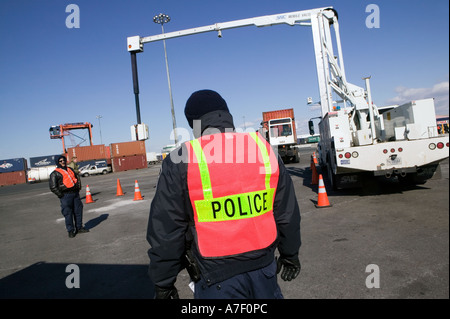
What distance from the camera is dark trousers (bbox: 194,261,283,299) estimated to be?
1.74 metres

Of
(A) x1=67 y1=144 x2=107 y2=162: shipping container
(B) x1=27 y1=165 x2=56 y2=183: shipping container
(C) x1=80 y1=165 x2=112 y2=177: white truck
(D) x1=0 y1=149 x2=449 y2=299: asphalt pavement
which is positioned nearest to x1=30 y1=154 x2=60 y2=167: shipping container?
(B) x1=27 y1=165 x2=56 y2=183: shipping container

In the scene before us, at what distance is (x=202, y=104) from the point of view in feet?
6.45

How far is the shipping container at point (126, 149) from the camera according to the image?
40.9m

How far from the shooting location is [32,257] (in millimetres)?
5316

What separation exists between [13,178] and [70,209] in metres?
45.0

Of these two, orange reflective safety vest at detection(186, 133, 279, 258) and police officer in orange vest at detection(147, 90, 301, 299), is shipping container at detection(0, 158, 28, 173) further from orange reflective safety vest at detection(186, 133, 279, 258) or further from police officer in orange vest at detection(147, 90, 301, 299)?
orange reflective safety vest at detection(186, 133, 279, 258)

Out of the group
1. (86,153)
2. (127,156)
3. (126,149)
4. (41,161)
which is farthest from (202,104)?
(41,161)

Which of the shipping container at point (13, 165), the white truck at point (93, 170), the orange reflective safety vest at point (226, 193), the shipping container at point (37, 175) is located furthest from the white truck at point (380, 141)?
the shipping container at point (13, 165)

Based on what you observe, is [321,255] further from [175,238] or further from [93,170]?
[93,170]

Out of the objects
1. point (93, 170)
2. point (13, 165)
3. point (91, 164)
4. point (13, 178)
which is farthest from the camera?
point (13, 165)

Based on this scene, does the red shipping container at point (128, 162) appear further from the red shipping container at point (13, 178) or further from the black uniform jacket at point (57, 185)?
the black uniform jacket at point (57, 185)

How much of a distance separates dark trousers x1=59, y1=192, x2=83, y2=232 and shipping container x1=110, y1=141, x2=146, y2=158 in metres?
36.0
